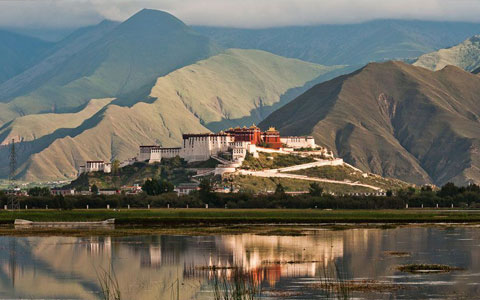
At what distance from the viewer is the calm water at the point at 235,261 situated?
60375 mm

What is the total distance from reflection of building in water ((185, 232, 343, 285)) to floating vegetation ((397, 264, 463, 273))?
5.43 meters

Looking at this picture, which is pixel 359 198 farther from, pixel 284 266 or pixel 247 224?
pixel 284 266

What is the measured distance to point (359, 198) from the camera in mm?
161125

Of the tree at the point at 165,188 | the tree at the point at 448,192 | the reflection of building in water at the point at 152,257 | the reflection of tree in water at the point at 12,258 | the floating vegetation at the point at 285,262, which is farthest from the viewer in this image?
the tree at the point at 165,188

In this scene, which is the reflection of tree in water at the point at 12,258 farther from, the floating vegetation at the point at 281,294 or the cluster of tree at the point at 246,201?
the cluster of tree at the point at 246,201

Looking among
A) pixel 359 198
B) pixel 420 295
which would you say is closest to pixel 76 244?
pixel 420 295

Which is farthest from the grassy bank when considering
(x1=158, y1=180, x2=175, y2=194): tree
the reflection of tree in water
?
(x1=158, y1=180, x2=175, y2=194): tree

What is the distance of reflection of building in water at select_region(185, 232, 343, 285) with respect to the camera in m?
68.6

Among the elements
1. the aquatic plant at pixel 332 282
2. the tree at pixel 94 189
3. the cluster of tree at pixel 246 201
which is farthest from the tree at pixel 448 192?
the aquatic plant at pixel 332 282

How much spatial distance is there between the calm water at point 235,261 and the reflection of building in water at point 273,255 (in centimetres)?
7

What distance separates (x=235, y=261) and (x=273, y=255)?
5.10m

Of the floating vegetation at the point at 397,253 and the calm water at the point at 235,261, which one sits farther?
the floating vegetation at the point at 397,253

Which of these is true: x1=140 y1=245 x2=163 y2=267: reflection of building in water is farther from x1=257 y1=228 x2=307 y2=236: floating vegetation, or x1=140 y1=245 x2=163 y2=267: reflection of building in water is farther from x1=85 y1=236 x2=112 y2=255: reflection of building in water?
x1=257 y1=228 x2=307 y2=236: floating vegetation

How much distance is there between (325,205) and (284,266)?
268 ft
